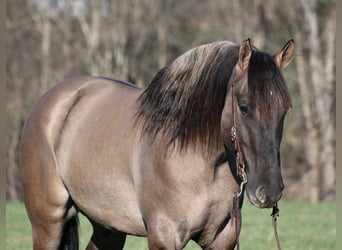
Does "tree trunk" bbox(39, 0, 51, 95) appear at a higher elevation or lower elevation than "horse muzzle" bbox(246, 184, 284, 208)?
lower

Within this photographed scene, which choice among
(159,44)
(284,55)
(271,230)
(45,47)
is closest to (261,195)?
(284,55)

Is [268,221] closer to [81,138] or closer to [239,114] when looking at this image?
[81,138]

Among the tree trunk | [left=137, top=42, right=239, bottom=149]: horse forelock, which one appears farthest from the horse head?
the tree trunk

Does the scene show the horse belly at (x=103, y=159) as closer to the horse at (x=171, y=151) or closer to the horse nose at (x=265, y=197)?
the horse at (x=171, y=151)

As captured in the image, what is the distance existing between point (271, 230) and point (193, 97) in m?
5.93

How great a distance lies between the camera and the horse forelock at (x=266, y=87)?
12.6 feet

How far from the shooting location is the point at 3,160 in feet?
14.4

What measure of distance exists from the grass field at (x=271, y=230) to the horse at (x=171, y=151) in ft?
4.07

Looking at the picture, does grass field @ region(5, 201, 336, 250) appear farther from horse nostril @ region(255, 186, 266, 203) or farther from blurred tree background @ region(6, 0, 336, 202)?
blurred tree background @ region(6, 0, 336, 202)

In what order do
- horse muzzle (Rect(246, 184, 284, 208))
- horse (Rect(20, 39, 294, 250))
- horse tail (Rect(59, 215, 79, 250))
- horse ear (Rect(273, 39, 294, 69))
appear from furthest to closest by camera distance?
horse tail (Rect(59, 215, 79, 250)) → horse ear (Rect(273, 39, 294, 69)) → horse (Rect(20, 39, 294, 250)) → horse muzzle (Rect(246, 184, 284, 208))

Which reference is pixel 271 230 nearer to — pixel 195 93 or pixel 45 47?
pixel 195 93

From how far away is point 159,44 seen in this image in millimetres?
26750

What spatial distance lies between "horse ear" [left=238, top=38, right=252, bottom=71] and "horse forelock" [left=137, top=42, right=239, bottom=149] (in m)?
0.14

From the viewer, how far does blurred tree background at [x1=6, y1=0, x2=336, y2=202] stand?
23.8m
